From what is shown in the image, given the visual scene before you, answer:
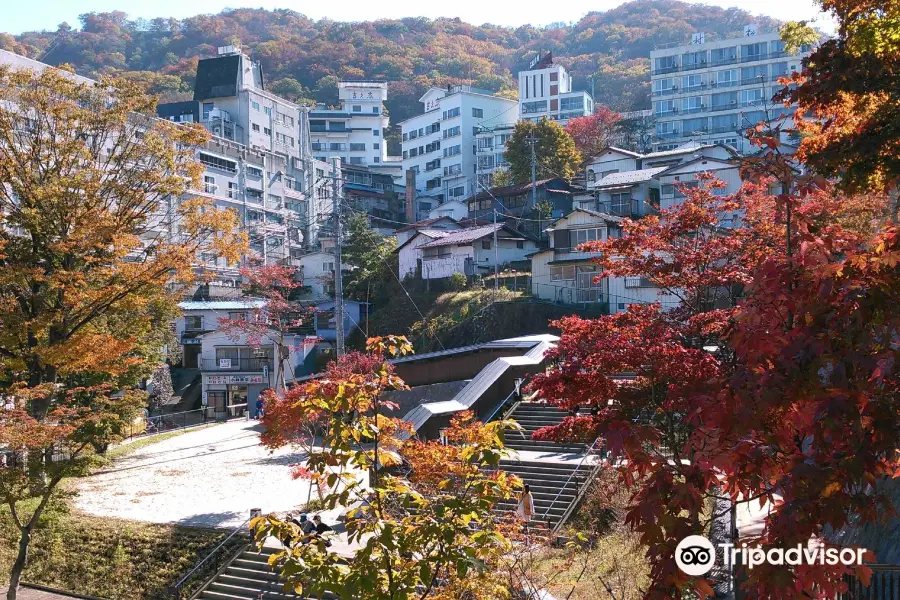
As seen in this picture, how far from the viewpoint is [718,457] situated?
3.48m

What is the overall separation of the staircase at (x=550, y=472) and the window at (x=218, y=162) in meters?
39.8

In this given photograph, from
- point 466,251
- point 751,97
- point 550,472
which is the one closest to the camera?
point 550,472

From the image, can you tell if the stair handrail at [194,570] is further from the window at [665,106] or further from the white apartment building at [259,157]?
the window at [665,106]

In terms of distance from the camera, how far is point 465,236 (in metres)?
42.7

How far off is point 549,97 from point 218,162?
34111mm

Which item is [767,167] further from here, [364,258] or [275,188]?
[275,188]

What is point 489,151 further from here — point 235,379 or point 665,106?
point 235,379

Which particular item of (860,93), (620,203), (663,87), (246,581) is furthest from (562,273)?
(663,87)

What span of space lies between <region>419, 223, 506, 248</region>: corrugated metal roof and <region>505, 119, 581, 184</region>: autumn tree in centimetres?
1010

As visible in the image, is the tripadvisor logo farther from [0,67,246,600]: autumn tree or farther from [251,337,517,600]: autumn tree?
[0,67,246,600]: autumn tree

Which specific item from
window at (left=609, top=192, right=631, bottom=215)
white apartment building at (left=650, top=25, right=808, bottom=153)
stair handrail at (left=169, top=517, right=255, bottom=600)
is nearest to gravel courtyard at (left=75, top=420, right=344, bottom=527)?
stair handrail at (left=169, top=517, right=255, bottom=600)

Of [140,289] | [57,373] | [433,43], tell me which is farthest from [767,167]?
[433,43]

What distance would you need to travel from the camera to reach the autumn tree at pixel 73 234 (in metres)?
17.0

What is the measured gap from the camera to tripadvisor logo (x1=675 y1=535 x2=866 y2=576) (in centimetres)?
314
